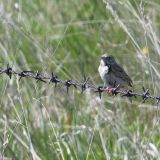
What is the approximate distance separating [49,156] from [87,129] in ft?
1.97

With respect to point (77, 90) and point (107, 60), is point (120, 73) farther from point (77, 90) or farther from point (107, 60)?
point (77, 90)

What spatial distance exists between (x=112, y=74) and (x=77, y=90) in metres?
0.38

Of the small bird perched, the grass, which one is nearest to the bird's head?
the small bird perched

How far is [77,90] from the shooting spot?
20.9 ft

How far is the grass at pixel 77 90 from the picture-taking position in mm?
4797

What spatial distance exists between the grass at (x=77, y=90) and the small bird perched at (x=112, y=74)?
13 centimetres

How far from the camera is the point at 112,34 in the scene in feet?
26.8

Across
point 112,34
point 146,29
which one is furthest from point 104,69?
point 112,34

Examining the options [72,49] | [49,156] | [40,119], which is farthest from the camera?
[72,49]

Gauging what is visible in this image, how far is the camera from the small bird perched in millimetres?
6107

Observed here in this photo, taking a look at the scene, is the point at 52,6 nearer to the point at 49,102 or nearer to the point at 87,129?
the point at 49,102

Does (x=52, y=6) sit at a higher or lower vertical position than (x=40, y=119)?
higher

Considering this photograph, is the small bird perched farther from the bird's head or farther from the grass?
Result: the grass

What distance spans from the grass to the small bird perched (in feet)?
0.43
